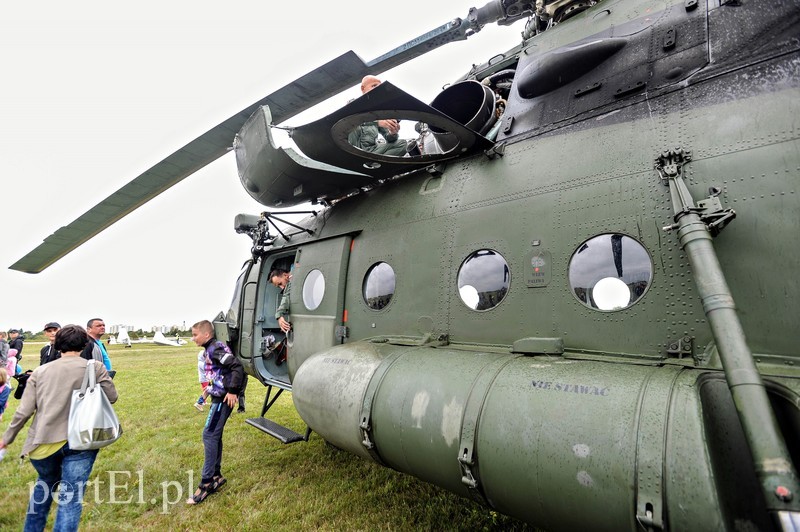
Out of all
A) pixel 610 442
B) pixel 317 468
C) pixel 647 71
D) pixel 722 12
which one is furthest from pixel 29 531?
pixel 722 12

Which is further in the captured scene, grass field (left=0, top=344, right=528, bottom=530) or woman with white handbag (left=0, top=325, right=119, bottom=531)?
grass field (left=0, top=344, right=528, bottom=530)

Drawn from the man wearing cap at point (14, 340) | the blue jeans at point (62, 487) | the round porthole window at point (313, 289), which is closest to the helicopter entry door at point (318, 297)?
the round porthole window at point (313, 289)

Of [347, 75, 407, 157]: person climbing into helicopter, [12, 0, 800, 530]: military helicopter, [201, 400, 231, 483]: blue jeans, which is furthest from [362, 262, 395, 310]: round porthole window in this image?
[201, 400, 231, 483]: blue jeans

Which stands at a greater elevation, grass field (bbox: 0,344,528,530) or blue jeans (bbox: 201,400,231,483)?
blue jeans (bbox: 201,400,231,483)

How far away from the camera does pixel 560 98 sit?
333 centimetres

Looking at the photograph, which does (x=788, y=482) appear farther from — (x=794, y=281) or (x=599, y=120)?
(x=599, y=120)

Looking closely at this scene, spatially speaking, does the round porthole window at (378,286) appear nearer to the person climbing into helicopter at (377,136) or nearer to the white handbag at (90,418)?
the person climbing into helicopter at (377,136)

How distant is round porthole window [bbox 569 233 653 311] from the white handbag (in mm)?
3540

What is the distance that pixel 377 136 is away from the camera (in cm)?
460

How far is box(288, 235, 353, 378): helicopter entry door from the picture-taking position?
4.39m

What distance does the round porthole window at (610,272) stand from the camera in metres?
2.46
